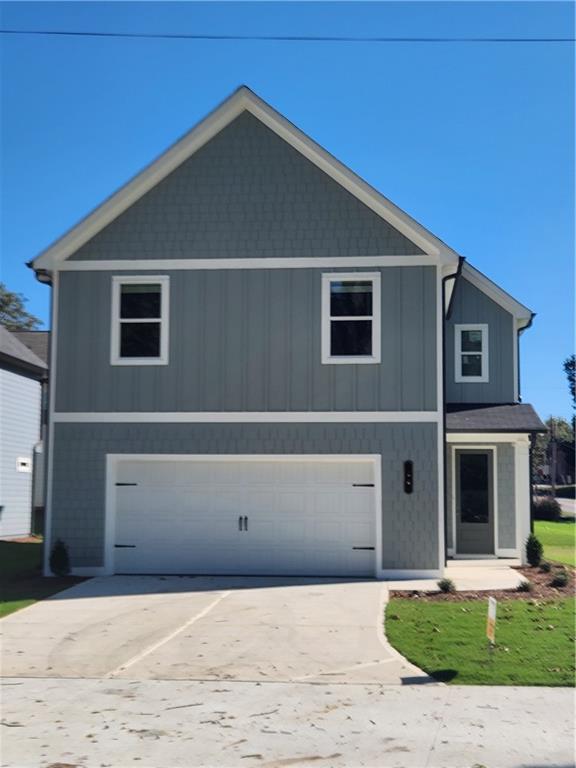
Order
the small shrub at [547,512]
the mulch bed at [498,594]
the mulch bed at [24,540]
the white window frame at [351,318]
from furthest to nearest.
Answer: the small shrub at [547,512], the mulch bed at [24,540], the white window frame at [351,318], the mulch bed at [498,594]

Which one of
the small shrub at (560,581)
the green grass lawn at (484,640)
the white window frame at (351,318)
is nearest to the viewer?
the green grass lawn at (484,640)

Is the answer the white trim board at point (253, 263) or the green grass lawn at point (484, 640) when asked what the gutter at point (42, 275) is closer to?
the white trim board at point (253, 263)

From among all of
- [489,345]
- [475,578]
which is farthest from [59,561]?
[489,345]

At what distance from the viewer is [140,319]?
15.0 metres

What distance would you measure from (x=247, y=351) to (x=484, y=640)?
289 inches

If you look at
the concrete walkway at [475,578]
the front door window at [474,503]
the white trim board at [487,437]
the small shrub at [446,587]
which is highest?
the white trim board at [487,437]

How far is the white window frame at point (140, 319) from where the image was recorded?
1485 cm

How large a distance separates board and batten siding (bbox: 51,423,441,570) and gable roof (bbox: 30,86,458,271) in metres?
3.37

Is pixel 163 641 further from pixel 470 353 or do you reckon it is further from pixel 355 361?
pixel 470 353

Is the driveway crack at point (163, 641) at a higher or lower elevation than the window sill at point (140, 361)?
lower

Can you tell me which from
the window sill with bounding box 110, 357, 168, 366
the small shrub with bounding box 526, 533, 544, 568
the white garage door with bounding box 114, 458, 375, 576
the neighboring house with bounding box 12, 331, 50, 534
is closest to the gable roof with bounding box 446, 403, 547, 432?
the small shrub with bounding box 526, 533, 544, 568

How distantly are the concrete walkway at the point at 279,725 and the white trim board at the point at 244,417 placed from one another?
7248mm

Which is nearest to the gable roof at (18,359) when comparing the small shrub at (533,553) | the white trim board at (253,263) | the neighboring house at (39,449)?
the neighboring house at (39,449)

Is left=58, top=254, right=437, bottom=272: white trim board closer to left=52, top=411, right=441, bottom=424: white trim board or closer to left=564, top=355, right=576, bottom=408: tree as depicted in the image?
left=52, top=411, right=441, bottom=424: white trim board
